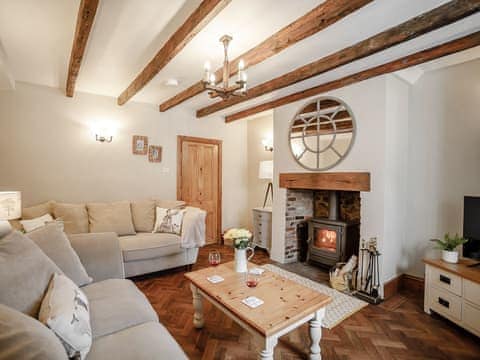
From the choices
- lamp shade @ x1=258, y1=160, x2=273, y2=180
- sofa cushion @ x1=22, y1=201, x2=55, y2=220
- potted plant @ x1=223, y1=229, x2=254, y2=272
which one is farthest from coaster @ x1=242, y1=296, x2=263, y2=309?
sofa cushion @ x1=22, y1=201, x2=55, y2=220

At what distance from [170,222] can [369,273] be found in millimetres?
2487

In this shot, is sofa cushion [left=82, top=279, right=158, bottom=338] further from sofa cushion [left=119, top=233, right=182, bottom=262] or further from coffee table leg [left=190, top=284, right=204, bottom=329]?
sofa cushion [left=119, top=233, right=182, bottom=262]

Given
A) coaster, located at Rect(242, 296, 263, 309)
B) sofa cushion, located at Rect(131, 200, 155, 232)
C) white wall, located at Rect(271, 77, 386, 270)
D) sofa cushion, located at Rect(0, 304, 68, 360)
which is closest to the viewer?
sofa cushion, located at Rect(0, 304, 68, 360)

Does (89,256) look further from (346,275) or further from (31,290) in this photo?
(346,275)

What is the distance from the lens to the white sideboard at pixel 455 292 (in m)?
1.98

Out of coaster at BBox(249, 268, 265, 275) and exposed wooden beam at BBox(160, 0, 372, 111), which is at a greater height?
exposed wooden beam at BBox(160, 0, 372, 111)

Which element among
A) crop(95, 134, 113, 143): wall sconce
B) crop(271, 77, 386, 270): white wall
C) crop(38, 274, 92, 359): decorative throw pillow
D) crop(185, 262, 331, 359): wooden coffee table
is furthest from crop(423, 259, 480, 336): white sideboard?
crop(95, 134, 113, 143): wall sconce

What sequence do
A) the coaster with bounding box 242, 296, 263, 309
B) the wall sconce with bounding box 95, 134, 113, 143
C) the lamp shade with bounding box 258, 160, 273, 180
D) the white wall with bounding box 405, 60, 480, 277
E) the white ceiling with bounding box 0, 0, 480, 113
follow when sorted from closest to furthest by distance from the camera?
the coaster with bounding box 242, 296, 263, 309, the white ceiling with bounding box 0, 0, 480, 113, the white wall with bounding box 405, 60, 480, 277, the wall sconce with bounding box 95, 134, 113, 143, the lamp shade with bounding box 258, 160, 273, 180

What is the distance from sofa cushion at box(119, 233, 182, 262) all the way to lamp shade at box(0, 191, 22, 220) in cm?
103

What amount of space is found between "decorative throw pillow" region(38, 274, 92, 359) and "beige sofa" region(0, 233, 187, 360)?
0.10 metres

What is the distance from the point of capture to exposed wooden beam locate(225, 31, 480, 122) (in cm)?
208

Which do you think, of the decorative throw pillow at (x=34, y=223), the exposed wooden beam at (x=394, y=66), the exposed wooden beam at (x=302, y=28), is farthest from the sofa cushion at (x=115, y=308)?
the exposed wooden beam at (x=394, y=66)

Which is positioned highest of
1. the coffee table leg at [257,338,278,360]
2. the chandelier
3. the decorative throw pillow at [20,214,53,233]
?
the chandelier

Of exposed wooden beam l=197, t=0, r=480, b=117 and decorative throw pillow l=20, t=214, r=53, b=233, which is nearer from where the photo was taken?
exposed wooden beam l=197, t=0, r=480, b=117
